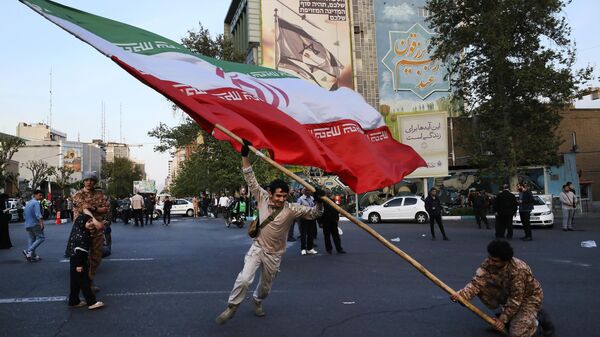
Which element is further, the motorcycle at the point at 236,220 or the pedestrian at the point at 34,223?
the motorcycle at the point at 236,220

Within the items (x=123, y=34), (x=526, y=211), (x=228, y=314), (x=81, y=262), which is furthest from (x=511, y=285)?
(x=526, y=211)

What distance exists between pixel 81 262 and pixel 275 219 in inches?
112

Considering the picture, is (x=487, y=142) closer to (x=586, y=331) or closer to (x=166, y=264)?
(x=166, y=264)

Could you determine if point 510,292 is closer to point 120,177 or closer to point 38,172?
point 38,172

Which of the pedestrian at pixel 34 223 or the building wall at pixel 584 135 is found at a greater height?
the building wall at pixel 584 135

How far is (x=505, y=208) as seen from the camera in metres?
15.1

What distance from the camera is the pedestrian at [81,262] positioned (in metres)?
6.36

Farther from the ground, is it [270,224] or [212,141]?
[212,141]

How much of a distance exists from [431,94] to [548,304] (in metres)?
62.8

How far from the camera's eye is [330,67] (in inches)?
2404

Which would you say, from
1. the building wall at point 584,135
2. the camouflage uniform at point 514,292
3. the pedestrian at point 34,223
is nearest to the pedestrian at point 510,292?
the camouflage uniform at point 514,292

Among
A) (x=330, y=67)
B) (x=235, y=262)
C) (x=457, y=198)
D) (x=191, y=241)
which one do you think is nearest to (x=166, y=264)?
(x=235, y=262)

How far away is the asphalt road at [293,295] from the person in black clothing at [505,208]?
95.4 inches

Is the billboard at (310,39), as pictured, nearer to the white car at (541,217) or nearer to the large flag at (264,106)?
the white car at (541,217)
